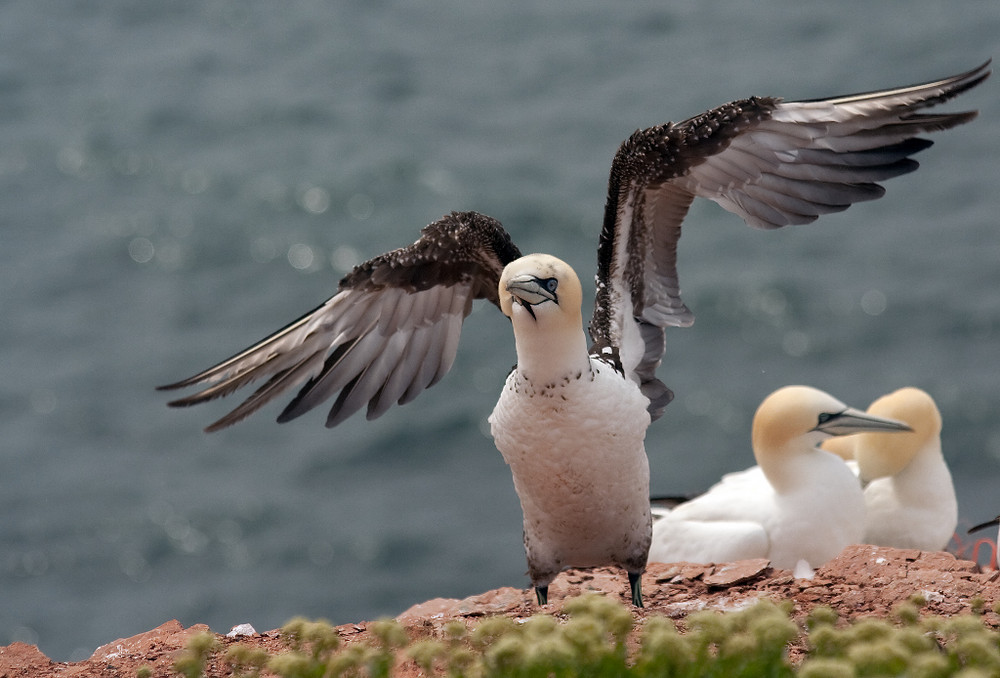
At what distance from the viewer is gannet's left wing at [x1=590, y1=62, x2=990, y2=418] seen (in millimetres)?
6543

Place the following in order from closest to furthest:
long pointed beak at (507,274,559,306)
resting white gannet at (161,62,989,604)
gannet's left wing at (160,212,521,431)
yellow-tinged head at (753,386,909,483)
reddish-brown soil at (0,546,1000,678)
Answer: reddish-brown soil at (0,546,1000,678)
long pointed beak at (507,274,559,306)
resting white gannet at (161,62,989,604)
gannet's left wing at (160,212,521,431)
yellow-tinged head at (753,386,909,483)

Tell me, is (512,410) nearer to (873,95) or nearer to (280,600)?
(873,95)

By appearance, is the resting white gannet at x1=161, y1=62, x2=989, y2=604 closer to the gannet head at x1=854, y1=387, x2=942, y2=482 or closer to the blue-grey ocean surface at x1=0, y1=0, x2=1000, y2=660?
the gannet head at x1=854, y1=387, x2=942, y2=482

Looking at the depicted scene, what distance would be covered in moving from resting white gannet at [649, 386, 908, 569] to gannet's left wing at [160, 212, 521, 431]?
2148mm

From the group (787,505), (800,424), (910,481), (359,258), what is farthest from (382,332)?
(359,258)

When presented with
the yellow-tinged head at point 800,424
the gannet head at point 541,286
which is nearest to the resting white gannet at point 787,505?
the yellow-tinged head at point 800,424

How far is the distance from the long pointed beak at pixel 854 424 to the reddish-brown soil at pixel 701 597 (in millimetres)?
1907

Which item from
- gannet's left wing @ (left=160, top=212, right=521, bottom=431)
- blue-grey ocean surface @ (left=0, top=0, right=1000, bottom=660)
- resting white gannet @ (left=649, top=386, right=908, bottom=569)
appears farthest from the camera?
blue-grey ocean surface @ (left=0, top=0, right=1000, bottom=660)

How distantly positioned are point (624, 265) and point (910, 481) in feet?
12.7

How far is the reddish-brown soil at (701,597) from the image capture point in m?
5.77

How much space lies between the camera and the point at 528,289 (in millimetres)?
5934

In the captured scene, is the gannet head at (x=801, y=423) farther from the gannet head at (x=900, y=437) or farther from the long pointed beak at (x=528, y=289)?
the long pointed beak at (x=528, y=289)

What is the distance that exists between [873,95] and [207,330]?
48.6ft

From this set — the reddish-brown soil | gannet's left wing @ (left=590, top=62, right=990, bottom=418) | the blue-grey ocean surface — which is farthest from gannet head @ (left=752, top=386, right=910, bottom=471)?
the blue-grey ocean surface
